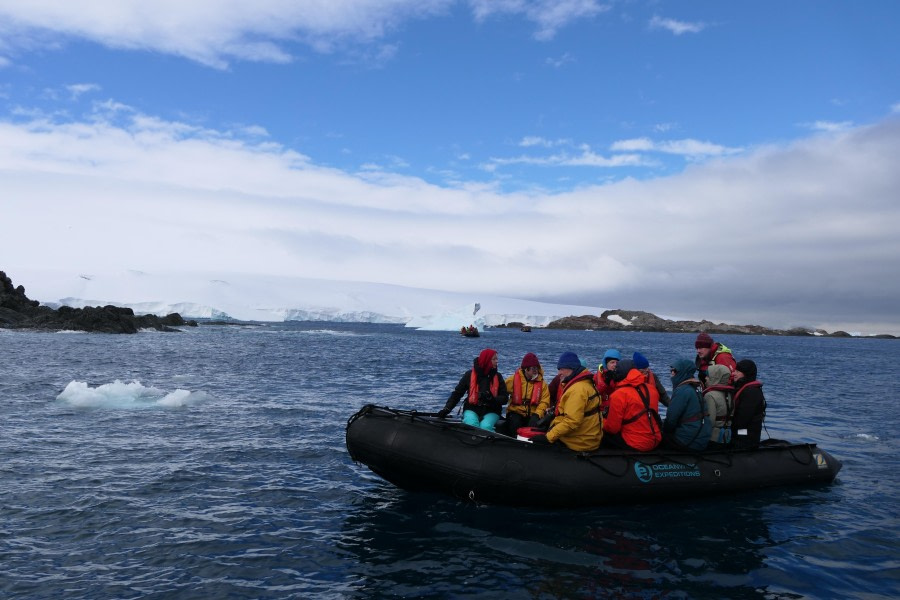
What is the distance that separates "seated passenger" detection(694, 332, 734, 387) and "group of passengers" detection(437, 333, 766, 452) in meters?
0.02

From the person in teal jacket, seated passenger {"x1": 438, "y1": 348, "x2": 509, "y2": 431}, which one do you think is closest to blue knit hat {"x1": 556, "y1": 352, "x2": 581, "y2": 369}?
seated passenger {"x1": 438, "y1": 348, "x2": 509, "y2": 431}

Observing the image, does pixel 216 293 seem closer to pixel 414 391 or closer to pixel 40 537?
pixel 414 391

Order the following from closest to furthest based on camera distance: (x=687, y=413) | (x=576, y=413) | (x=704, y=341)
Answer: (x=576, y=413) < (x=687, y=413) < (x=704, y=341)

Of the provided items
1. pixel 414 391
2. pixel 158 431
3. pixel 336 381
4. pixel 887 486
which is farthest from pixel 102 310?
pixel 887 486

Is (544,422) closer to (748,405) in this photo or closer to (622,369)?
(622,369)

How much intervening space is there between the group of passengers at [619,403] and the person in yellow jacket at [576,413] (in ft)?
0.04

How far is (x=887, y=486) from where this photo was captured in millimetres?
9938

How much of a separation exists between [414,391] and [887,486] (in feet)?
43.2

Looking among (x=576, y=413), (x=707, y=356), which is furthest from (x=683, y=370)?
(x=576, y=413)

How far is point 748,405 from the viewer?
9.38 metres

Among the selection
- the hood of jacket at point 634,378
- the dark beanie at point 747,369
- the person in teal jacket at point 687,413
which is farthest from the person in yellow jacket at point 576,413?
the dark beanie at point 747,369

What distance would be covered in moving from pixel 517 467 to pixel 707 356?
13.7 feet

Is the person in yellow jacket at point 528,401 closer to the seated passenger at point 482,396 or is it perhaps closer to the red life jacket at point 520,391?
the red life jacket at point 520,391

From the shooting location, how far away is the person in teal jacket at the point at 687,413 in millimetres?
8445
